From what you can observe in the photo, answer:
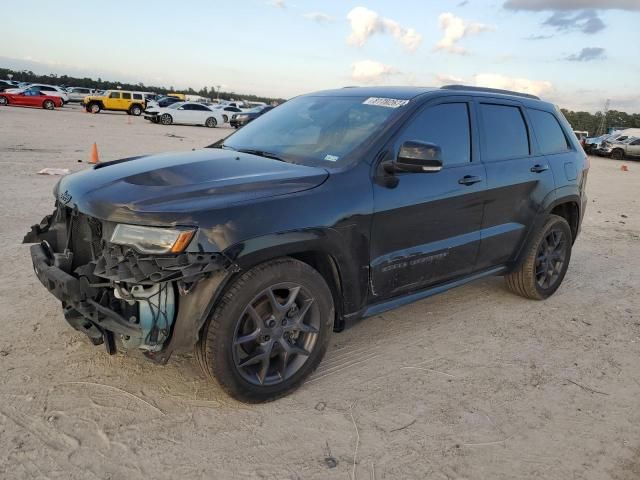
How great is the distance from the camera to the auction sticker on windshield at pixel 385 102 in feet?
12.4

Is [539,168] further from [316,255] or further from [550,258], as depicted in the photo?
[316,255]

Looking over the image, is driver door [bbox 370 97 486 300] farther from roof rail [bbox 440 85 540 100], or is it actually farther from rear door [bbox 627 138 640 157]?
rear door [bbox 627 138 640 157]

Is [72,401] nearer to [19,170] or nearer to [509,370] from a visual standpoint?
[509,370]

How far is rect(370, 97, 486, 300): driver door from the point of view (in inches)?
138

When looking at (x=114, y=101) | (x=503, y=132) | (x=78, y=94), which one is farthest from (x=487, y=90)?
(x=78, y=94)

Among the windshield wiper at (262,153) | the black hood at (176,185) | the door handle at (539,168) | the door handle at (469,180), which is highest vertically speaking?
the door handle at (539,168)

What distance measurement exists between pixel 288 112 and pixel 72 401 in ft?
8.71

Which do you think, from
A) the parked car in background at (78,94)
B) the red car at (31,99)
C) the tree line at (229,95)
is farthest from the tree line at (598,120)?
the red car at (31,99)

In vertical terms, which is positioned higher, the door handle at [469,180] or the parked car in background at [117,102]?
the parked car in background at [117,102]

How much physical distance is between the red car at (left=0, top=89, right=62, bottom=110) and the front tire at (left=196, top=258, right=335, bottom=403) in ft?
133

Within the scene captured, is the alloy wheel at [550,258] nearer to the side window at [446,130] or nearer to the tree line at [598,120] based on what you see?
the side window at [446,130]

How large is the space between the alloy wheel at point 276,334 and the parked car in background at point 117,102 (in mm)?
40677

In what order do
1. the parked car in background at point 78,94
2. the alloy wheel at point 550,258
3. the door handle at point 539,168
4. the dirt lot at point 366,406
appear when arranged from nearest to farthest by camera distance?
the dirt lot at point 366,406 → the door handle at point 539,168 → the alloy wheel at point 550,258 → the parked car in background at point 78,94

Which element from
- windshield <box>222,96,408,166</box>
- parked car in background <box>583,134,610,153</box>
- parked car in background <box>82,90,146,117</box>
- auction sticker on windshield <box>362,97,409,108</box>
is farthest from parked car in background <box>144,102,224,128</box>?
auction sticker on windshield <box>362,97,409,108</box>
